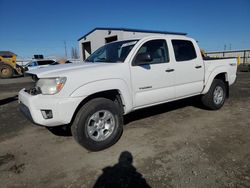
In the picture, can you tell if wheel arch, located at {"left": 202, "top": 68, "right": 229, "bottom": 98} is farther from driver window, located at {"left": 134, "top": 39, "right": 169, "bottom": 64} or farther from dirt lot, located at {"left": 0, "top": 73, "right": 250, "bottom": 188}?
driver window, located at {"left": 134, "top": 39, "right": 169, "bottom": 64}

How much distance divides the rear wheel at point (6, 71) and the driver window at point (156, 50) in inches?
857

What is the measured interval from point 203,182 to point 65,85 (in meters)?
2.33

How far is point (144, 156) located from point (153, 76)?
5.21 feet

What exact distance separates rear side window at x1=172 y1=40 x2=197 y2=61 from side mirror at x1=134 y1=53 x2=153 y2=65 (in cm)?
101

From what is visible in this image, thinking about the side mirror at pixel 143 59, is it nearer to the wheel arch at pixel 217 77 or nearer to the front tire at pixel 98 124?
the front tire at pixel 98 124

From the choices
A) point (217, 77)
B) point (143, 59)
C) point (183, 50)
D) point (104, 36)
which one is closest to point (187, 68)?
point (183, 50)

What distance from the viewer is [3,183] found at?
2.71 meters

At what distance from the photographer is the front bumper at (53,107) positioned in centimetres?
305

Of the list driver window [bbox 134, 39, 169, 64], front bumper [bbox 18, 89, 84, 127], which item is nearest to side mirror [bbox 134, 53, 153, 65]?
driver window [bbox 134, 39, 169, 64]

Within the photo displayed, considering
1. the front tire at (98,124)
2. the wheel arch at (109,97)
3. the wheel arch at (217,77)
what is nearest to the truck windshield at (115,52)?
the wheel arch at (109,97)

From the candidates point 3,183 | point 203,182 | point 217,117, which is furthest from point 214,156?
point 3,183

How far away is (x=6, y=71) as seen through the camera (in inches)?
850

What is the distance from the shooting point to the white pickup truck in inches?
123

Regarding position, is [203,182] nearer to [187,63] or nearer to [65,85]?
[65,85]
